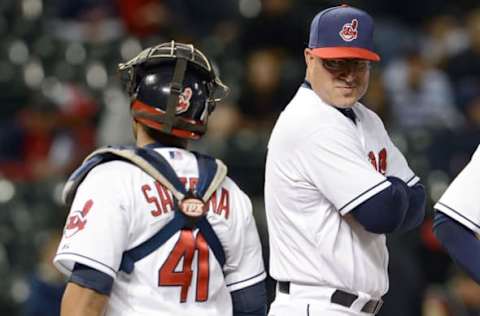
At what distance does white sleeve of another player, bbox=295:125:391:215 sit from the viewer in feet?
13.8

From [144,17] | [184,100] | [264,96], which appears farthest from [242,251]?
[144,17]

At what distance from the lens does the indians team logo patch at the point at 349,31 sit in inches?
171

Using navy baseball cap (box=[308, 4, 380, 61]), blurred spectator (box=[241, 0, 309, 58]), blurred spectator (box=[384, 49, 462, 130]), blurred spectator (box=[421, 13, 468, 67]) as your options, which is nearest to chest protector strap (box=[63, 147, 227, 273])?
navy baseball cap (box=[308, 4, 380, 61])

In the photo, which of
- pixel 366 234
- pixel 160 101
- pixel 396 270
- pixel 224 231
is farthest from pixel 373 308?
pixel 396 270

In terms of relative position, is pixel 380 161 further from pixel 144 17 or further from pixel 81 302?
pixel 144 17

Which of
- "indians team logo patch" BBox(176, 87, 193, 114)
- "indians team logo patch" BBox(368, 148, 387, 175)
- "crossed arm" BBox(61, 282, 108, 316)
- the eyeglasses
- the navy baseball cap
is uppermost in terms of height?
the navy baseball cap

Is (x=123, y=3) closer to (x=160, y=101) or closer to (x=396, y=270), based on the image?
(x=396, y=270)

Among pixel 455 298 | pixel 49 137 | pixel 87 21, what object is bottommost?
pixel 455 298

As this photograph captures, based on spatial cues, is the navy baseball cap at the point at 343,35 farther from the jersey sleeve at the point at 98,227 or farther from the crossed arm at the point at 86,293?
the crossed arm at the point at 86,293

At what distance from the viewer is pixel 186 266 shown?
13.7ft

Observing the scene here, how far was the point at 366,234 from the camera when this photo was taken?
14.4ft

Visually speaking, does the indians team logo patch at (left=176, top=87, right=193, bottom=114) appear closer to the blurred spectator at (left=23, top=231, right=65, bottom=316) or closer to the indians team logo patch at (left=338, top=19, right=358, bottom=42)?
the indians team logo patch at (left=338, top=19, right=358, bottom=42)

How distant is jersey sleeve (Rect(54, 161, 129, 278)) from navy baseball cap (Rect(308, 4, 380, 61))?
814 mm

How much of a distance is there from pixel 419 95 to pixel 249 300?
5.79 metres
